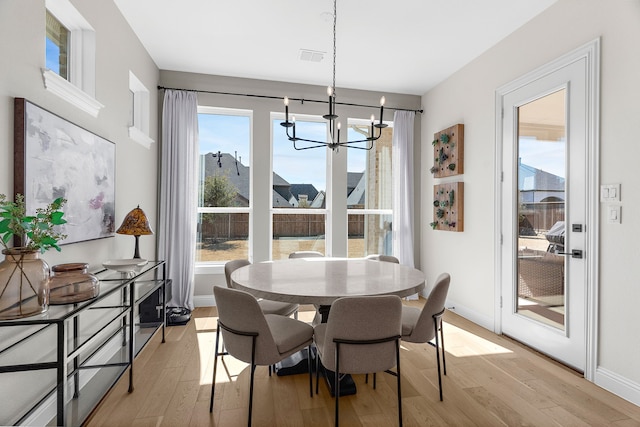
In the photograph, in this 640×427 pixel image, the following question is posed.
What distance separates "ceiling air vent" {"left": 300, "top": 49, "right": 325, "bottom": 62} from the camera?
11.3 feet

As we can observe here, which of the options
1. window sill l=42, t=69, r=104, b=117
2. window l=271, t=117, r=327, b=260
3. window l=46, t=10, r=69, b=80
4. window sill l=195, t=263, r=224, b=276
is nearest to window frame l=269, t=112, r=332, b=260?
window l=271, t=117, r=327, b=260

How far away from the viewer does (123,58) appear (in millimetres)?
2918

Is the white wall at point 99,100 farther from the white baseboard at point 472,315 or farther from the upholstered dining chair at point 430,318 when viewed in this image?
the white baseboard at point 472,315

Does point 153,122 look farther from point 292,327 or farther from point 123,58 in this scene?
point 292,327

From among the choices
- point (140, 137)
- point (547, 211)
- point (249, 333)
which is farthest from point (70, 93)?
point (547, 211)

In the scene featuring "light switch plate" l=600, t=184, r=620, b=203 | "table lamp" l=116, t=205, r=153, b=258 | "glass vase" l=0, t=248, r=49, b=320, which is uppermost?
"light switch plate" l=600, t=184, r=620, b=203

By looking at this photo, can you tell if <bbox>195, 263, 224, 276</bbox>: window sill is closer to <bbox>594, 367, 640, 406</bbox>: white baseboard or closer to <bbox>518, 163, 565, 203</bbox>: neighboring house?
<bbox>518, 163, 565, 203</bbox>: neighboring house

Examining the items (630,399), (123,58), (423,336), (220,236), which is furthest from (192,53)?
(630,399)

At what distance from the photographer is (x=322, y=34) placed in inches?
124

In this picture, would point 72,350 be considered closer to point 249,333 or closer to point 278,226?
point 249,333

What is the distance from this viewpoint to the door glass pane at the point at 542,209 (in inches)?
105

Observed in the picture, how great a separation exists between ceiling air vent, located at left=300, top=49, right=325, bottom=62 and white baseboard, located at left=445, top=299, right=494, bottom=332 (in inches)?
127

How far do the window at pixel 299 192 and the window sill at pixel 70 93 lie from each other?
2.27 metres

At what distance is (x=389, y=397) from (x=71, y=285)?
6.42ft
